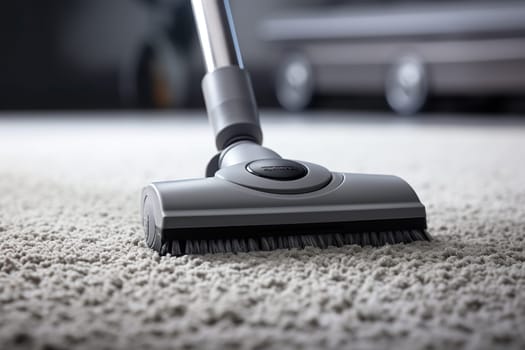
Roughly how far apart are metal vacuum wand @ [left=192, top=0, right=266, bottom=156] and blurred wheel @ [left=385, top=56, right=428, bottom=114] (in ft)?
6.56

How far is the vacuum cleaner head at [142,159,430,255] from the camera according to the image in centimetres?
60

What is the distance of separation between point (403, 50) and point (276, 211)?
2351 mm

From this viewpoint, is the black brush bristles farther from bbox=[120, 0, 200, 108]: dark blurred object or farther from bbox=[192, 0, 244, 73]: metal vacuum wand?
bbox=[120, 0, 200, 108]: dark blurred object

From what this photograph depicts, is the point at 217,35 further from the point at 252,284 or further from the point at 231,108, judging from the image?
→ the point at 252,284

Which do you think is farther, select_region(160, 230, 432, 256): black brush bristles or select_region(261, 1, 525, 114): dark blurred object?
select_region(261, 1, 525, 114): dark blurred object

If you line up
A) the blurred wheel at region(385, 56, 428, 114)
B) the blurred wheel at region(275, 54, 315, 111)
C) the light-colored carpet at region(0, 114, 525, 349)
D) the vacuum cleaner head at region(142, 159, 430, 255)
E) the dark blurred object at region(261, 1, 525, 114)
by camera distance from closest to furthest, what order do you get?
1. the light-colored carpet at region(0, 114, 525, 349)
2. the vacuum cleaner head at region(142, 159, 430, 255)
3. the dark blurred object at region(261, 1, 525, 114)
4. the blurred wheel at region(385, 56, 428, 114)
5. the blurred wheel at region(275, 54, 315, 111)

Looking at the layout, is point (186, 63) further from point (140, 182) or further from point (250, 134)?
point (250, 134)

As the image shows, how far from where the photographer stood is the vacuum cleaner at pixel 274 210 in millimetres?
599

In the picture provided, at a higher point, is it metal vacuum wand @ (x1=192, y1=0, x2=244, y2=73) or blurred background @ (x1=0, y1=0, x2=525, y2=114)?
blurred background @ (x1=0, y1=0, x2=525, y2=114)

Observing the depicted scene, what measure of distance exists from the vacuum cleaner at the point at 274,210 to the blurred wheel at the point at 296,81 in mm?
2552

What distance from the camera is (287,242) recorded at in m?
0.63

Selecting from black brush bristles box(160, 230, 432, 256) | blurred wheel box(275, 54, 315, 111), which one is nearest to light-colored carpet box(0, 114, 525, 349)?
black brush bristles box(160, 230, 432, 256)

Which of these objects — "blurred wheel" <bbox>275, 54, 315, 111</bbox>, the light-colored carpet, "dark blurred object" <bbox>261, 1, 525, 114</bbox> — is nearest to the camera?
the light-colored carpet

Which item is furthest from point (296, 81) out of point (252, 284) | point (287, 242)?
point (252, 284)
